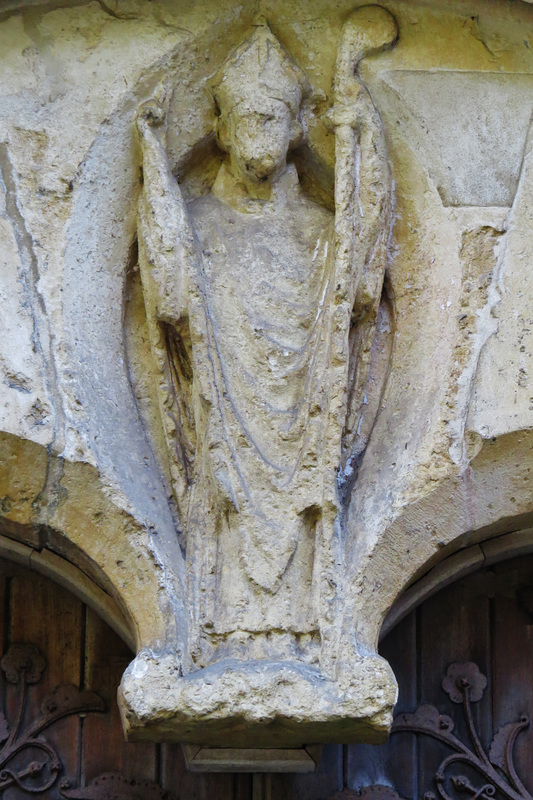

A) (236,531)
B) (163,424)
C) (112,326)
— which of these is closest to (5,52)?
(112,326)

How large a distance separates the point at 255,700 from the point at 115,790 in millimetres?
628

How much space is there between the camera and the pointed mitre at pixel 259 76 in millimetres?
2938

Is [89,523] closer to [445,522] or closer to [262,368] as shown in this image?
[262,368]

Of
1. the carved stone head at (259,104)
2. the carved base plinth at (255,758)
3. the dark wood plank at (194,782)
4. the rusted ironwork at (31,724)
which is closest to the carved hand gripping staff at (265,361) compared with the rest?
the carved stone head at (259,104)

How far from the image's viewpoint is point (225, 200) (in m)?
2.99

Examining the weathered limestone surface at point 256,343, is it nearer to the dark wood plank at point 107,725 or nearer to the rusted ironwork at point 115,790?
the dark wood plank at point 107,725

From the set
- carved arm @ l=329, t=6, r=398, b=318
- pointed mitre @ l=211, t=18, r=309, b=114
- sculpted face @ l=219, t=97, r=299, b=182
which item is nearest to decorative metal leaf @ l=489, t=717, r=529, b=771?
carved arm @ l=329, t=6, r=398, b=318

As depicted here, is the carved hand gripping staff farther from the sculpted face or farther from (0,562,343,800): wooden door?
(0,562,343,800): wooden door

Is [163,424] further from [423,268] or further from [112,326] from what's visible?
[423,268]

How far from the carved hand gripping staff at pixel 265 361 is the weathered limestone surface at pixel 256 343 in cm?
1

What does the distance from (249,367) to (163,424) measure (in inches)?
8.8

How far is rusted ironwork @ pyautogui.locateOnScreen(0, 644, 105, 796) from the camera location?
2914 millimetres

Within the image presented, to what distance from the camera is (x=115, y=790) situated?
290cm

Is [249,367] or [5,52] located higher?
[5,52]
